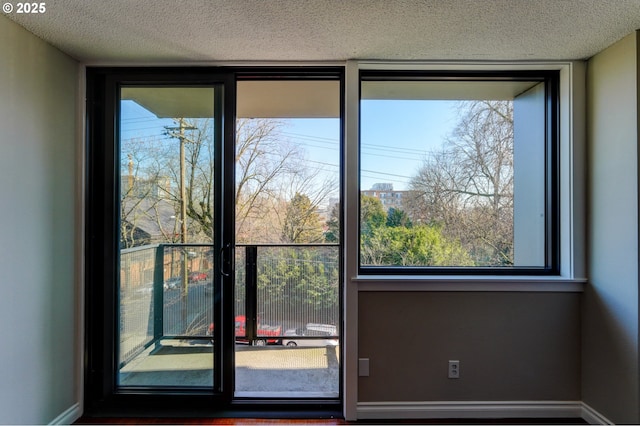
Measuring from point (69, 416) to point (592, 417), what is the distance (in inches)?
128

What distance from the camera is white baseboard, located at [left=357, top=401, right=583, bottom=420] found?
1.96m

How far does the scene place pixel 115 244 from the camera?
205 centimetres

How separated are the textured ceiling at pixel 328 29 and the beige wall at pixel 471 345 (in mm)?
1520

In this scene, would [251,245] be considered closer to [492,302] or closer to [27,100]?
[27,100]

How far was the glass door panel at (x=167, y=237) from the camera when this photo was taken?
2.05 m

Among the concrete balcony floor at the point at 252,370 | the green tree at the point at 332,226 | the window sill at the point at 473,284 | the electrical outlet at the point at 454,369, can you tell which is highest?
the green tree at the point at 332,226

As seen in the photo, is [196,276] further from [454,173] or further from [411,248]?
[454,173]

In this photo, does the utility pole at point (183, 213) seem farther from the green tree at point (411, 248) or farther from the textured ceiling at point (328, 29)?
the green tree at point (411, 248)

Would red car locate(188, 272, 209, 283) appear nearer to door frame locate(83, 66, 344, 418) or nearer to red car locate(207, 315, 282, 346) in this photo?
door frame locate(83, 66, 344, 418)

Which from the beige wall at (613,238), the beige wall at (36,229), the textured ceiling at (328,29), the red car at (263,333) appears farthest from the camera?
the red car at (263,333)

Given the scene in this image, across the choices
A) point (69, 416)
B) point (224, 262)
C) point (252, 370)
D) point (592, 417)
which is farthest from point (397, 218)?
point (69, 416)

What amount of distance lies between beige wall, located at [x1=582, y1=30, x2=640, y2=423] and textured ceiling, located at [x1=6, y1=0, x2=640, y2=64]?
23 centimetres

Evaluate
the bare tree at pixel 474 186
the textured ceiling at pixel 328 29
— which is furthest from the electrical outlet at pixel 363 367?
the textured ceiling at pixel 328 29

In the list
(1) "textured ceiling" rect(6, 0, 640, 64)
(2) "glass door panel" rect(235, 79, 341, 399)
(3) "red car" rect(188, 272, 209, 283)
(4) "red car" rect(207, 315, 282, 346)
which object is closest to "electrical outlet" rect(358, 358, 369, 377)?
(2) "glass door panel" rect(235, 79, 341, 399)
